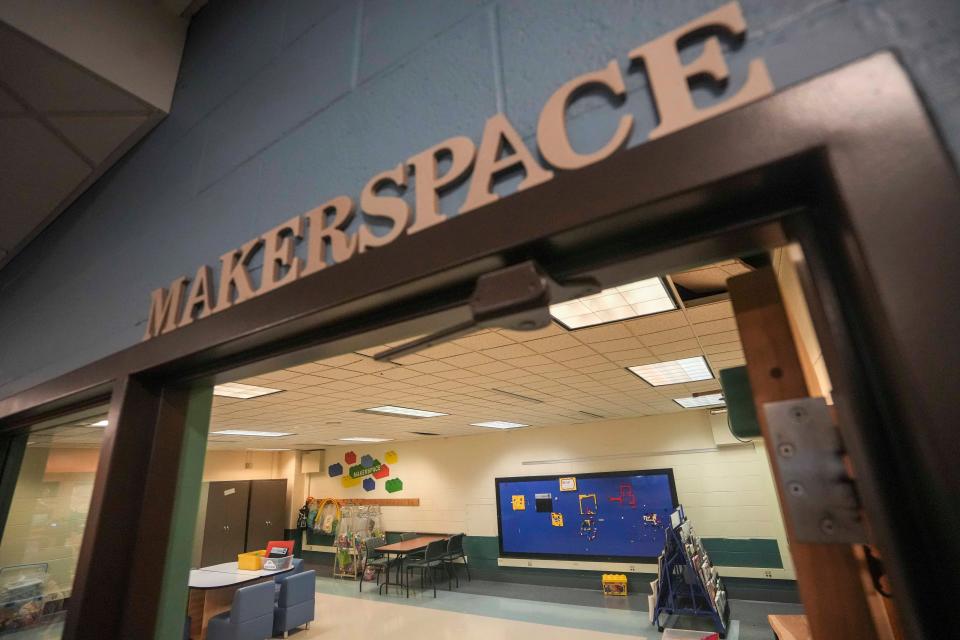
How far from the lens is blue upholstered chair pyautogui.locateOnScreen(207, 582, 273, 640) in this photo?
5039 millimetres

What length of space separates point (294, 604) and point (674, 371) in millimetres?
5555

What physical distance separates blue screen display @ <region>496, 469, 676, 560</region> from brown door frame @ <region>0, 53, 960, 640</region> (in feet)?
27.1

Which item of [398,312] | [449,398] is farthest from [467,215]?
[449,398]

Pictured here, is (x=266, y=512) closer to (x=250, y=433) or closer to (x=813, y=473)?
(x=250, y=433)

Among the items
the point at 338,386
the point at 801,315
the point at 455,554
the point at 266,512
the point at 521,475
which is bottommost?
the point at 455,554

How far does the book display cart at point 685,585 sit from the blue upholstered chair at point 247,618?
4742 millimetres

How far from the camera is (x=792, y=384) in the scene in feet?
1.85

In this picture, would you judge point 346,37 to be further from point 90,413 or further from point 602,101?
point 90,413

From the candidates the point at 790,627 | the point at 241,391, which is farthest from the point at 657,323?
the point at 241,391

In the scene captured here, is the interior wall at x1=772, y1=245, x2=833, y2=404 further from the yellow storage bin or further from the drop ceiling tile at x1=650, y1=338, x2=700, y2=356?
the yellow storage bin

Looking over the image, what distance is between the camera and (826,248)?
1.74 feet

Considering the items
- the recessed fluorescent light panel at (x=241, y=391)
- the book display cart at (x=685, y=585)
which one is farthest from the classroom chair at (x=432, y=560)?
the recessed fluorescent light panel at (x=241, y=391)

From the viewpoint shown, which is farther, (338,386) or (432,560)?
(432,560)

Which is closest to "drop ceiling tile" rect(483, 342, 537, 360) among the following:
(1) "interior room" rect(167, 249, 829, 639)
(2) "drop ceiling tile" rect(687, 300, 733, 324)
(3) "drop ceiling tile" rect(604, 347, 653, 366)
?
(1) "interior room" rect(167, 249, 829, 639)
